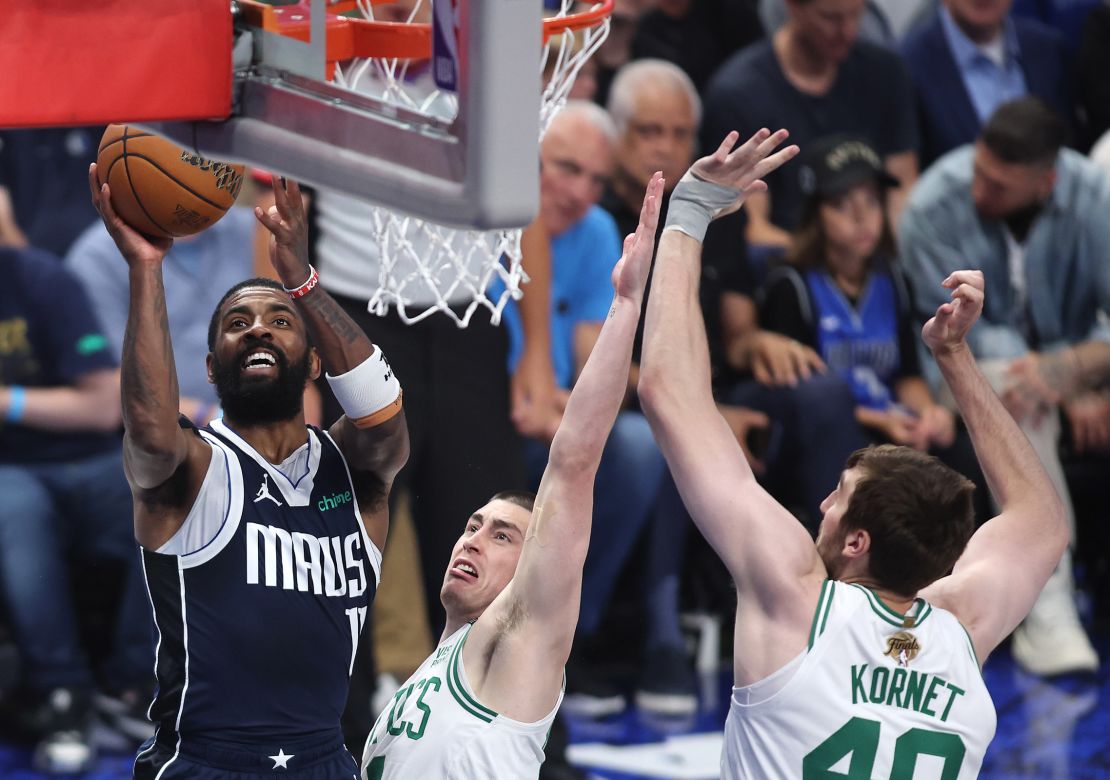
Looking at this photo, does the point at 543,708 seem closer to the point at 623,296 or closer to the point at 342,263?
the point at 623,296

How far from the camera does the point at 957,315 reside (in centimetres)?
383

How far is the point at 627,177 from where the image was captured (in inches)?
271

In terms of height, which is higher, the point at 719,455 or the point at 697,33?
the point at 697,33

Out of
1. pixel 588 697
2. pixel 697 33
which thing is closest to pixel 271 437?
pixel 588 697

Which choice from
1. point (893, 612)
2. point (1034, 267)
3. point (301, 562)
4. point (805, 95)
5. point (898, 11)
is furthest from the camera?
point (898, 11)

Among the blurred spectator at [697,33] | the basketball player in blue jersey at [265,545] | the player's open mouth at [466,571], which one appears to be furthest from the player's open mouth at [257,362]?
the blurred spectator at [697,33]

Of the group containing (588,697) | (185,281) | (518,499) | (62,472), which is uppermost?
(518,499)

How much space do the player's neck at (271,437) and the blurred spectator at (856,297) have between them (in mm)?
3223

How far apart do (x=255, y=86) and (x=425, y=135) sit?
0.46 m

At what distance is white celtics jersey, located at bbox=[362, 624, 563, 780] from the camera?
140 inches

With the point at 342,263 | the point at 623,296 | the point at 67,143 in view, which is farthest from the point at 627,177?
the point at 623,296

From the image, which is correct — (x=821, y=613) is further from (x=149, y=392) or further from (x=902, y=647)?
(x=149, y=392)

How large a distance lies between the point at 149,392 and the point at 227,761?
88 centimetres

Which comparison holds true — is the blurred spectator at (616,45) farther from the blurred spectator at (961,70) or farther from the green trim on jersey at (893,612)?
the green trim on jersey at (893,612)
